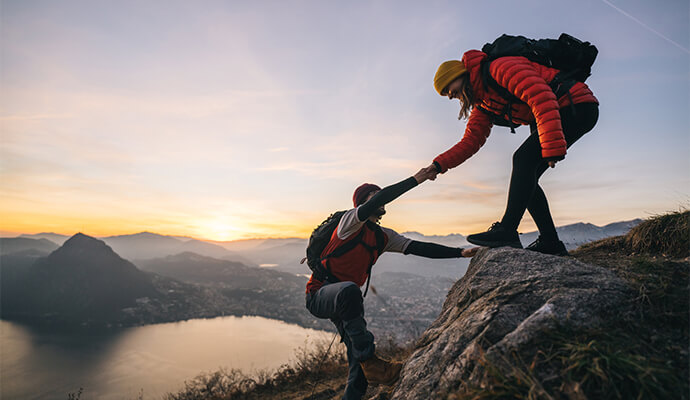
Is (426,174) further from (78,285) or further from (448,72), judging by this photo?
(78,285)

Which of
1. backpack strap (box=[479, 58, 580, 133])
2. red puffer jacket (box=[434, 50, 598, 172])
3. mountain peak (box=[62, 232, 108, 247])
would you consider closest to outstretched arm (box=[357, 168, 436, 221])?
red puffer jacket (box=[434, 50, 598, 172])

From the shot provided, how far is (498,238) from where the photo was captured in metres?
3.07

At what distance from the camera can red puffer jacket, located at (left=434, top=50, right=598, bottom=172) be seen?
235 cm

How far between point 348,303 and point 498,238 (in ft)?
5.60

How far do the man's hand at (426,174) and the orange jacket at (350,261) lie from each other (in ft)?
3.05

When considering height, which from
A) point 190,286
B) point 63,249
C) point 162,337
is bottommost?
point 162,337

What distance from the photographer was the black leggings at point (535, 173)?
2.61 meters

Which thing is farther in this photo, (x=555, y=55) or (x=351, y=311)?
(x=351, y=311)

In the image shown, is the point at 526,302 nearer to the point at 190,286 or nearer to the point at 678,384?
the point at 678,384

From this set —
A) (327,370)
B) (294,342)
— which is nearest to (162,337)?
(294,342)

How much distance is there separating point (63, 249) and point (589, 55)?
490 ft

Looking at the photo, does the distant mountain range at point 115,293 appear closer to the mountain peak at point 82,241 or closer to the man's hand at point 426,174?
the mountain peak at point 82,241

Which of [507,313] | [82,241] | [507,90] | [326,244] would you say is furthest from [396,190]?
[82,241]

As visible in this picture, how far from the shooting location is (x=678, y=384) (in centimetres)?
130
